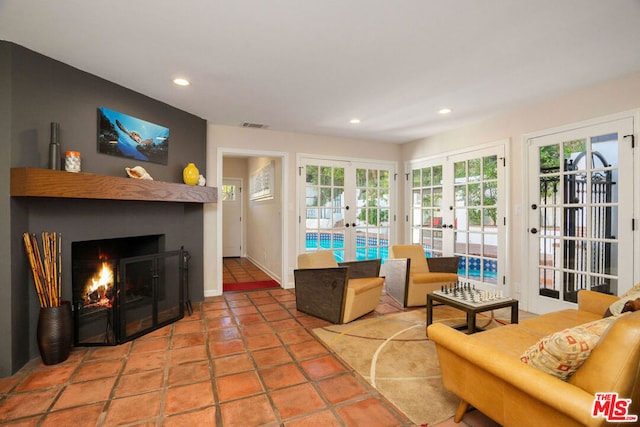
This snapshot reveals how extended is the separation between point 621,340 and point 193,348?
2.76 m

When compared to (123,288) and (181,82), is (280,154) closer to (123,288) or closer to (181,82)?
(181,82)

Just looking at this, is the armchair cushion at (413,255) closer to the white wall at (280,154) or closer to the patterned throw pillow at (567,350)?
the white wall at (280,154)

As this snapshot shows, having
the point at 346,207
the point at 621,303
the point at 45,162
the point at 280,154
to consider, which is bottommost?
the point at 621,303

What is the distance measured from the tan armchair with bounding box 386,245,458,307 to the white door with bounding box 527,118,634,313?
0.91 metres

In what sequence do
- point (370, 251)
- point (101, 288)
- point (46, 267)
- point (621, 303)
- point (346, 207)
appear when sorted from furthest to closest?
point (370, 251) → point (346, 207) → point (101, 288) → point (46, 267) → point (621, 303)

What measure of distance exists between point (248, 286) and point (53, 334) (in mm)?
2640

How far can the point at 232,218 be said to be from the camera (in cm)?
763

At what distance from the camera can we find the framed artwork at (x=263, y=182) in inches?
214

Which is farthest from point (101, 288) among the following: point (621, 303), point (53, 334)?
point (621, 303)

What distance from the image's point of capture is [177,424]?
5.59 feet

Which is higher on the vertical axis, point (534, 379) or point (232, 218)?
point (232, 218)

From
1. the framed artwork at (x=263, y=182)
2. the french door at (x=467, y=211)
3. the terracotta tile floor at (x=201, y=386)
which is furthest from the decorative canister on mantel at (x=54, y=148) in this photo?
the french door at (x=467, y=211)

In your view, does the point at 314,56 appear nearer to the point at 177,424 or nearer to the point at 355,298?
the point at 355,298

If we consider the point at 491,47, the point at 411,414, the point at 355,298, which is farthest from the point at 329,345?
the point at 491,47
